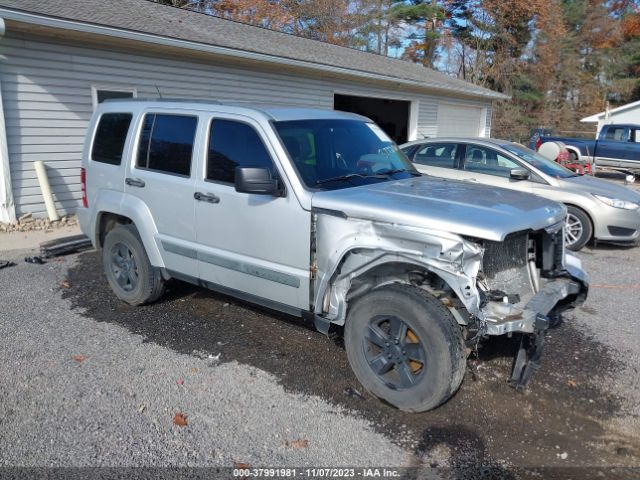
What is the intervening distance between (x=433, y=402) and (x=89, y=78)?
864 cm

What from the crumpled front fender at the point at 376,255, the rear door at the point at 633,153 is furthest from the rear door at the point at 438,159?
the rear door at the point at 633,153

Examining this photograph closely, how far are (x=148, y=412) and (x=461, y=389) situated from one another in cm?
217

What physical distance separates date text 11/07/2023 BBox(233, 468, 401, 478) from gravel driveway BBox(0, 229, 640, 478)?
0.20ft

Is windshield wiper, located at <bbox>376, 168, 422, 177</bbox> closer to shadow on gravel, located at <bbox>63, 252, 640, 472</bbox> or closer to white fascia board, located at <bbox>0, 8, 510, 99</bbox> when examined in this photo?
shadow on gravel, located at <bbox>63, 252, 640, 472</bbox>

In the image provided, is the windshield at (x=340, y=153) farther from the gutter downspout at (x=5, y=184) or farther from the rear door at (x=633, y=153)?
the rear door at (x=633, y=153)

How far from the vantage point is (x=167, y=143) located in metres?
4.68

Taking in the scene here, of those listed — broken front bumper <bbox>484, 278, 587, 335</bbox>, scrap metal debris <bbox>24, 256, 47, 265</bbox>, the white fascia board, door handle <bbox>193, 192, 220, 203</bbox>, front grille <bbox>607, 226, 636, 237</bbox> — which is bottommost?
scrap metal debris <bbox>24, 256, 47, 265</bbox>

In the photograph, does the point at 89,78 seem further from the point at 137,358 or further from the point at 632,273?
the point at 632,273

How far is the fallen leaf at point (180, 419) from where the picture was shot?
3.30 metres

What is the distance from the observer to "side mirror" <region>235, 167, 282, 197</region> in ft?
11.9

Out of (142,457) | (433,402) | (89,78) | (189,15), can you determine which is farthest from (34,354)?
(189,15)

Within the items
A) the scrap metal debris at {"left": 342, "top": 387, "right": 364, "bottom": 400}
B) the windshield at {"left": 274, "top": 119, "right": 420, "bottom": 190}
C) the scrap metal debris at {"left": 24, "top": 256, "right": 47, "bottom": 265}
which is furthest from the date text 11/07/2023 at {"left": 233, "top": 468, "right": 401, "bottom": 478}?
the scrap metal debris at {"left": 24, "top": 256, "right": 47, "bottom": 265}

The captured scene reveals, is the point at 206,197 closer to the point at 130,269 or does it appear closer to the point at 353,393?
the point at 130,269

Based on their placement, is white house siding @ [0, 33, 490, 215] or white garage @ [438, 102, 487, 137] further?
white garage @ [438, 102, 487, 137]
